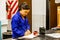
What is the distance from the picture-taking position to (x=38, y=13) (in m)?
6.13

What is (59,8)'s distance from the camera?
6234mm

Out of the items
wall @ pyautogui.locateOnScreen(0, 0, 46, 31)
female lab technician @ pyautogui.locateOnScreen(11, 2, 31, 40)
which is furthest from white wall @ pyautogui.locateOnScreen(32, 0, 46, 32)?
female lab technician @ pyautogui.locateOnScreen(11, 2, 31, 40)

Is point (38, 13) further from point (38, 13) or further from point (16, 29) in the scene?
point (16, 29)

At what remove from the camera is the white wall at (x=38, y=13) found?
604cm

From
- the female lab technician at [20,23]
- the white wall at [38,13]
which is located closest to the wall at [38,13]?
the white wall at [38,13]

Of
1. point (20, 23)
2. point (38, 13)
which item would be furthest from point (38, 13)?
point (20, 23)

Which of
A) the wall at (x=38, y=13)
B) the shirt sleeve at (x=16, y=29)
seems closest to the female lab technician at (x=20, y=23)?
the shirt sleeve at (x=16, y=29)

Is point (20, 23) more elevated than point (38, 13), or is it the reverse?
point (38, 13)

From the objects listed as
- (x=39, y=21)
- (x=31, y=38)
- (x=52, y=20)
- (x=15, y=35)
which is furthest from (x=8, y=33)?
(x=31, y=38)

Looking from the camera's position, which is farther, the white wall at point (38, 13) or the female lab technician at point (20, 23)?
the white wall at point (38, 13)

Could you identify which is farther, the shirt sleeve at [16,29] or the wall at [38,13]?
the wall at [38,13]

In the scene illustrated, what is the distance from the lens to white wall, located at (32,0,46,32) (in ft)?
19.8

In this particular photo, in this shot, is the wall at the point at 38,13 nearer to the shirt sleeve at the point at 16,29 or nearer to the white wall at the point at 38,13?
the white wall at the point at 38,13

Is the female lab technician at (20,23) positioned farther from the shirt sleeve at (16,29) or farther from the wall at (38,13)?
the wall at (38,13)
